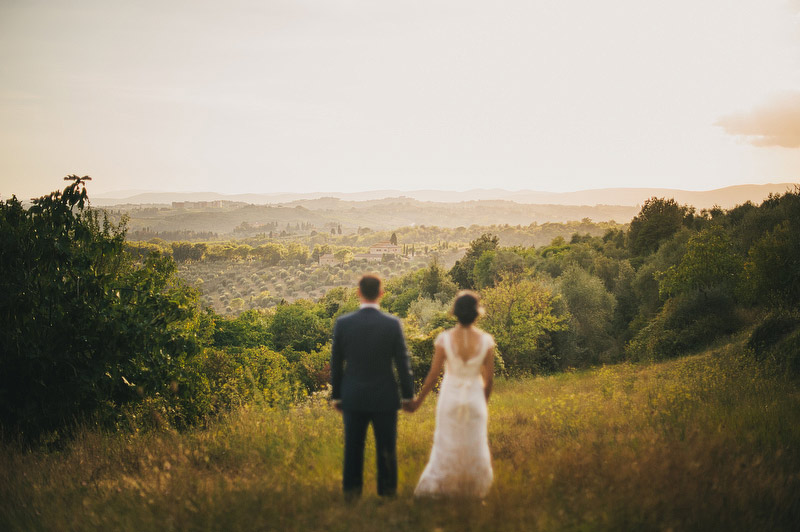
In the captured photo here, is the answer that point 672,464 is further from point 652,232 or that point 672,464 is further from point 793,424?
point 652,232

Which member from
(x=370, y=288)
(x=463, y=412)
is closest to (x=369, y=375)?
(x=370, y=288)

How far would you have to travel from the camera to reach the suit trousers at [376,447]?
406cm

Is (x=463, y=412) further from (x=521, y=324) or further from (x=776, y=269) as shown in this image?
(x=776, y=269)

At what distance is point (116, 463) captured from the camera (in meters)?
5.99

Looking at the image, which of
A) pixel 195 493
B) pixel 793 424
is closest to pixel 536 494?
pixel 195 493

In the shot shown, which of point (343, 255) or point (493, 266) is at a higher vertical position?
point (493, 266)

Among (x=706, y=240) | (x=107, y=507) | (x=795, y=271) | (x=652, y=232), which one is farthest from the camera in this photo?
(x=652, y=232)

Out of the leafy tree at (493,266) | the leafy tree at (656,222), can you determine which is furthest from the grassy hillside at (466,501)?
the leafy tree at (656,222)

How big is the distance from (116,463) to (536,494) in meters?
5.40

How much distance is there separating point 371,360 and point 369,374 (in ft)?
0.42

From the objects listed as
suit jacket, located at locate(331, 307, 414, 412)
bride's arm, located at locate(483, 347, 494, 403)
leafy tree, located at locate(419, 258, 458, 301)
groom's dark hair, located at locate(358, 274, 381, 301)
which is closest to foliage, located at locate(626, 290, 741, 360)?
bride's arm, located at locate(483, 347, 494, 403)

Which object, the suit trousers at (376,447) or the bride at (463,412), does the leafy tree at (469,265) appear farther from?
the suit trousers at (376,447)

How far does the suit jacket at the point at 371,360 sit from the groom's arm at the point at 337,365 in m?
0.05

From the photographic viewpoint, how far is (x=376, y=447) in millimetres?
4090
